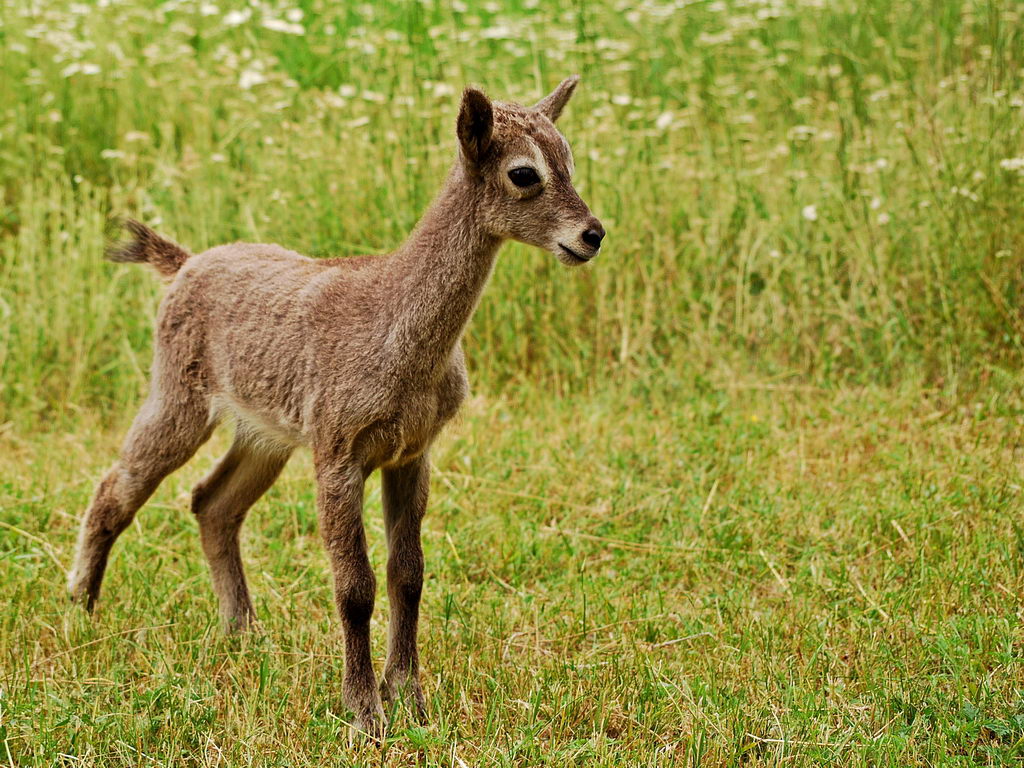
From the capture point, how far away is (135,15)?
34.5ft

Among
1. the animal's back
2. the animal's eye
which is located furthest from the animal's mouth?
the animal's back

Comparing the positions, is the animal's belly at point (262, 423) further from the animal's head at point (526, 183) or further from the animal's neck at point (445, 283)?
the animal's head at point (526, 183)

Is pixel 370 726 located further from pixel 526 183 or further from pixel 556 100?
pixel 556 100

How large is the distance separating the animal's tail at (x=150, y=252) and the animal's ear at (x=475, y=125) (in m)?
1.78

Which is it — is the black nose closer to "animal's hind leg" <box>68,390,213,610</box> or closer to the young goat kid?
the young goat kid

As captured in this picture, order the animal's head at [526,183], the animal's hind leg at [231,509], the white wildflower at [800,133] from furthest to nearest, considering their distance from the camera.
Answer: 1. the white wildflower at [800,133]
2. the animal's hind leg at [231,509]
3. the animal's head at [526,183]

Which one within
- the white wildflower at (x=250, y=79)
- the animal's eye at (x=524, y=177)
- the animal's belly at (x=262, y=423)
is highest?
the animal's eye at (x=524, y=177)

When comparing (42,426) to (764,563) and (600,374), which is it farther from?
(764,563)

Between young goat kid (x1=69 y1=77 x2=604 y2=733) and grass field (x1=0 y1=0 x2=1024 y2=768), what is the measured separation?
45 centimetres

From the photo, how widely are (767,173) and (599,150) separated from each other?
1.17 meters

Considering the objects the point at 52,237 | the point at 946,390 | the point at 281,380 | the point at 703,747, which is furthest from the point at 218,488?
the point at 946,390

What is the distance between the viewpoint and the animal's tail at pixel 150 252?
208 inches

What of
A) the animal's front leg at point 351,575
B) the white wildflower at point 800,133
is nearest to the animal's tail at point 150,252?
the animal's front leg at point 351,575

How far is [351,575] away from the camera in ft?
14.0
